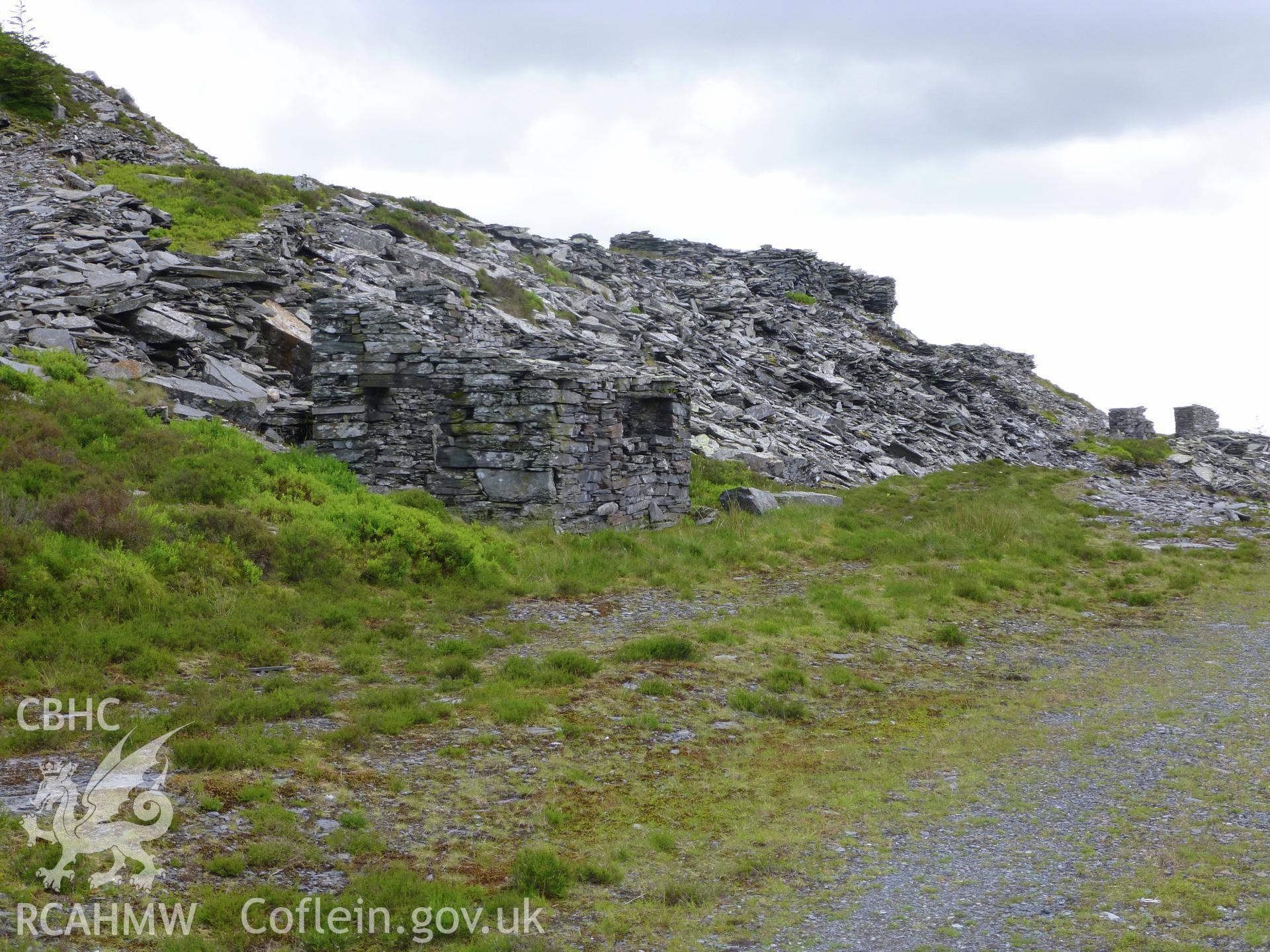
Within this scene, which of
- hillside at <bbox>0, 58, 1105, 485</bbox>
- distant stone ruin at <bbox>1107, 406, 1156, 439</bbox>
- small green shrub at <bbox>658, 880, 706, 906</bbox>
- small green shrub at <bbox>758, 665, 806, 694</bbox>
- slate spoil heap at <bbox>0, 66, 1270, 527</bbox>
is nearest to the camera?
small green shrub at <bbox>658, 880, 706, 906</bbox>

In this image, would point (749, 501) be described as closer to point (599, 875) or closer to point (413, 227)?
point (599, 875)

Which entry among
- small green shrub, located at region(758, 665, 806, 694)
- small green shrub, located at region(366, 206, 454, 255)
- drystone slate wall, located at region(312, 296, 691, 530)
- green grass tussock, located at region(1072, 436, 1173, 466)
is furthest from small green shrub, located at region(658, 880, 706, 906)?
green grass tussock, located at region(1072, 436, 1173, 466)

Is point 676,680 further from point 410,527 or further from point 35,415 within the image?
point 35,415

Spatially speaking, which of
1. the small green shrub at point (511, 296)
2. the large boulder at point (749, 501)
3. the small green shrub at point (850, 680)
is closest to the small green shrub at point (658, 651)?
the small green shrub at point (850, 680)

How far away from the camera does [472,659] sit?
10.8m

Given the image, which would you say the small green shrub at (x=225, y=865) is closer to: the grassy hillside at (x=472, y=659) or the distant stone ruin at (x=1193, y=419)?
the grassy hillside at (x=472, y=659)

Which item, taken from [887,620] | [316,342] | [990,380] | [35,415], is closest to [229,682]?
[35,415]

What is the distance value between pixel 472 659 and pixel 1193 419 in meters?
48.1

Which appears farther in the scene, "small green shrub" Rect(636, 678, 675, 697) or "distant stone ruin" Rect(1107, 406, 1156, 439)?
"distant stone ruin" Rect(1107, 406, 1156, 439)

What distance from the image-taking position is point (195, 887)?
552cm

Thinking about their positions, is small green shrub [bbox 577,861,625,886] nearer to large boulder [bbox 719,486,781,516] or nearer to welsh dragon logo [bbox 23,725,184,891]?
welsh dragon logo [bbox 23,725,184,891]

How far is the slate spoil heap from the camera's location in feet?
56.2

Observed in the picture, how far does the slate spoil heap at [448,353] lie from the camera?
17141 millimetres

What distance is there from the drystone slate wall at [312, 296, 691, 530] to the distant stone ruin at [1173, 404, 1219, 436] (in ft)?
133
